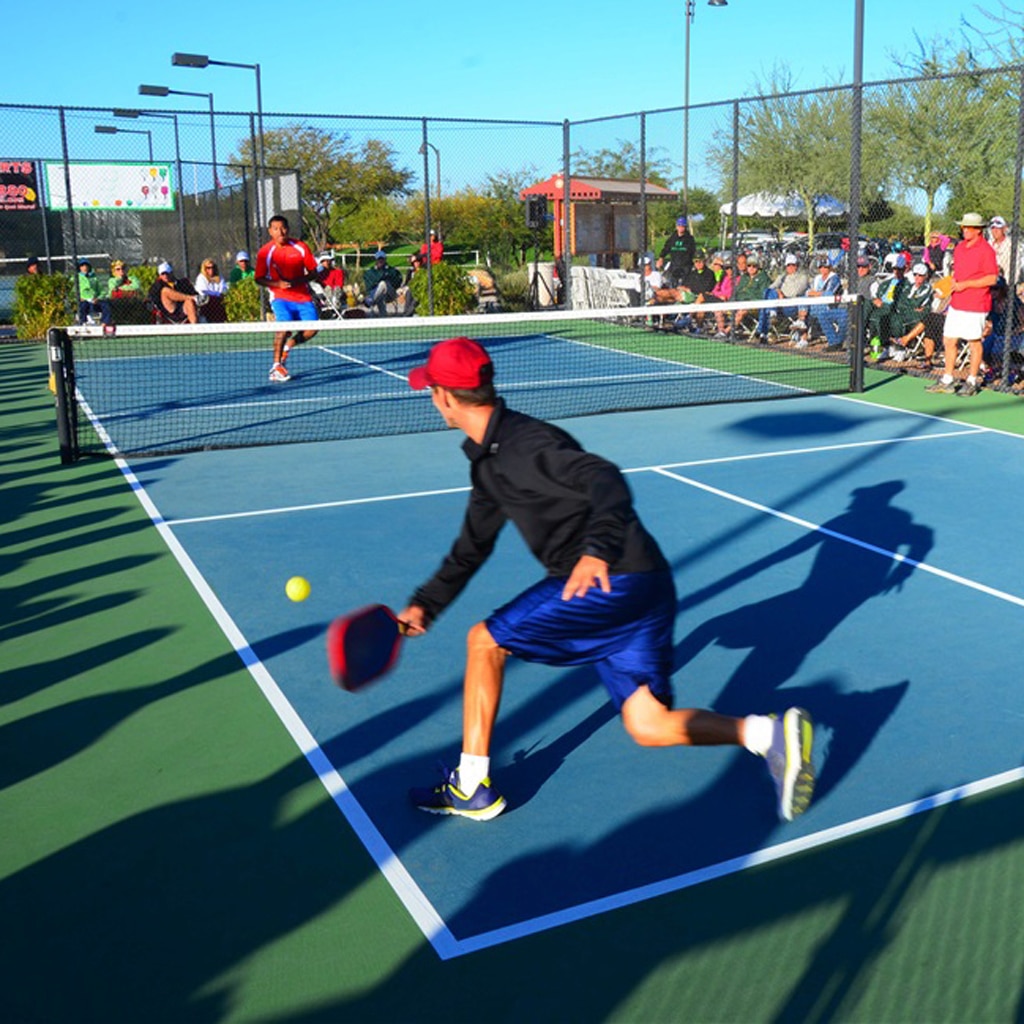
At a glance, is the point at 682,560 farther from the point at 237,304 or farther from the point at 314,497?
the point at 237,304

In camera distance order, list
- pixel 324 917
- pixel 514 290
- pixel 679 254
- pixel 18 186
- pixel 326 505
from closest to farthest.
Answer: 1. pixel 324 917
2. pixel 326 505
3. pixel 679 254
4. pixel 18 186
5. pixel 514 290

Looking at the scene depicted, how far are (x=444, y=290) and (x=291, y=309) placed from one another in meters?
9.08

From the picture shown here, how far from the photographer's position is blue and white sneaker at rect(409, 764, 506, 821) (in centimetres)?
441

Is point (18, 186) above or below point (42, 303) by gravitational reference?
above

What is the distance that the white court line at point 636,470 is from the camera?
894 centimetres

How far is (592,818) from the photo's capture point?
4.45 metres

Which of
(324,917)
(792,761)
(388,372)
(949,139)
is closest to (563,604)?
(792,761)

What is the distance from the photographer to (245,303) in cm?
2258

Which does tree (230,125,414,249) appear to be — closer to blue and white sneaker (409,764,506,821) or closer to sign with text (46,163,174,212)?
sign with text (46,163,174,212)

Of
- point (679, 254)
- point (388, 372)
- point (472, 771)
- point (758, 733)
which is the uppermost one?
point (679, 254)

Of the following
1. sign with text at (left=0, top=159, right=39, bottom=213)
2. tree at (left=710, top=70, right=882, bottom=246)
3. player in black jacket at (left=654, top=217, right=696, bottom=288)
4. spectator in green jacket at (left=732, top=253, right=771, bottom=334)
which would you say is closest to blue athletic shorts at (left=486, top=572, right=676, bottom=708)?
spectator in green jacket at (left=732, top=253, right=771, bottom=334)

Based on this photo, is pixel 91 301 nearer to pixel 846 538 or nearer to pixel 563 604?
pixel 846 538

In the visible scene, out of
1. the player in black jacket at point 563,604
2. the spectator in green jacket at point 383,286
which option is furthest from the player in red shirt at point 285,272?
the player in black jacket at point 563,604

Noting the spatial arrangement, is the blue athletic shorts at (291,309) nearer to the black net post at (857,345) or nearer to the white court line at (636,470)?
the white court line at (636,470)
